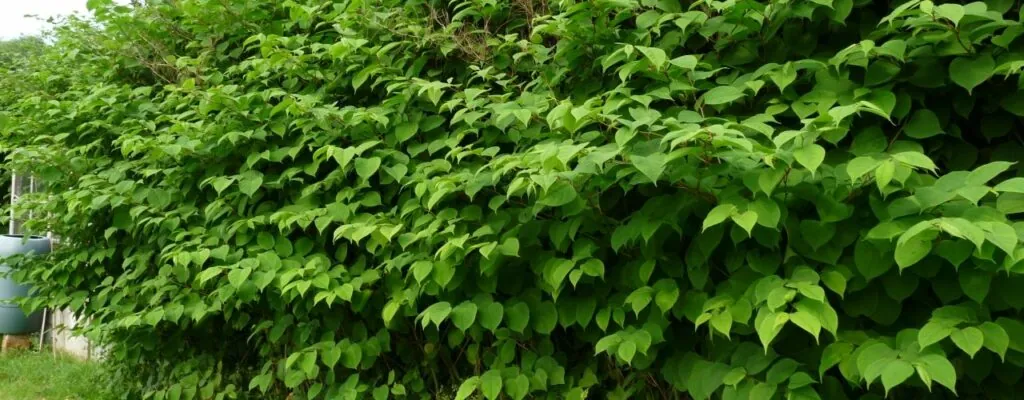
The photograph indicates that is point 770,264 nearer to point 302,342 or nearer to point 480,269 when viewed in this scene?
point 480,269

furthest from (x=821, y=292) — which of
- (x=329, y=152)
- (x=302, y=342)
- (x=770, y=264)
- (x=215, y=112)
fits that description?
(x=215, y=112)

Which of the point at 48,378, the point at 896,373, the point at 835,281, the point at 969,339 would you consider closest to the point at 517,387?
the point at 835,281

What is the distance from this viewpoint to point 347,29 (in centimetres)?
367

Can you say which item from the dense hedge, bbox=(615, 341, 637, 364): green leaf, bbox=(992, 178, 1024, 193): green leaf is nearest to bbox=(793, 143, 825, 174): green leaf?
the dense hedge

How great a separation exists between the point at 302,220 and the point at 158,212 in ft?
3.72

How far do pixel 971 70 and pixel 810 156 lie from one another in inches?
24.5

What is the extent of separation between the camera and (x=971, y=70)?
7.22ft

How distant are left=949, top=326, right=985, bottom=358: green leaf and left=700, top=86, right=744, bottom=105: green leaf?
35.9 inches

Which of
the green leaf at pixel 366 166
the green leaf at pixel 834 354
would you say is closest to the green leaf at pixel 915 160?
the green leaf at pixel 834 354

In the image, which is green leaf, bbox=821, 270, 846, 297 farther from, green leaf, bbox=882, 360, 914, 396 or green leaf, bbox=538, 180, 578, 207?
green leaf, bbox=538, 180, 578, 207

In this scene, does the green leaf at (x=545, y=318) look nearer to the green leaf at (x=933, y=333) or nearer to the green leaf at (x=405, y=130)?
the green leaf at (x=405, y=130)

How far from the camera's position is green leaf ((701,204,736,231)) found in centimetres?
211

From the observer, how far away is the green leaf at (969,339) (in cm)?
185

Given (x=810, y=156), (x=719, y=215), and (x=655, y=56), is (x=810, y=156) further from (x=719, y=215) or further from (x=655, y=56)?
(x=655, y=56)
